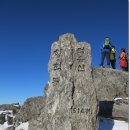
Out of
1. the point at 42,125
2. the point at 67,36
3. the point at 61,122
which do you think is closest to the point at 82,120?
the point at 61,122

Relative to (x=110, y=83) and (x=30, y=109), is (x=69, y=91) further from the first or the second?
(x=110, y=83)

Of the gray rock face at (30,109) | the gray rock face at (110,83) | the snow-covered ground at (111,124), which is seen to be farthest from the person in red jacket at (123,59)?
the snow-covered ground at (111,124)

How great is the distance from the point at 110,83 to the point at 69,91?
6.16 m

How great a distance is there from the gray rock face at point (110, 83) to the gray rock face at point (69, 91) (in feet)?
17.1

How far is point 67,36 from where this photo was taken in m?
16.7

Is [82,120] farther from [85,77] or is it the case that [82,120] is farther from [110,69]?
[110,69]

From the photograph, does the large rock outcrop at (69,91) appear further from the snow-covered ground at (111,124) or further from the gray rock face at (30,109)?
the gray rock face at (30,109)

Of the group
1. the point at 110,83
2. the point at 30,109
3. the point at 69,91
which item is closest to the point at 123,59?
the point at 110,83

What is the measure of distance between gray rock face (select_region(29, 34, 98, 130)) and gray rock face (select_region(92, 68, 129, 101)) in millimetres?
5220

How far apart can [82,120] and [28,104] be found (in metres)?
6.08

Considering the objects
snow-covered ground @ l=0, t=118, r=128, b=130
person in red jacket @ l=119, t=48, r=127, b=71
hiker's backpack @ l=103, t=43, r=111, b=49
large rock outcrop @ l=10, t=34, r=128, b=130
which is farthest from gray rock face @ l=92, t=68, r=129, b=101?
large rock outcrop @ l=10, t=34, r=128, b=130

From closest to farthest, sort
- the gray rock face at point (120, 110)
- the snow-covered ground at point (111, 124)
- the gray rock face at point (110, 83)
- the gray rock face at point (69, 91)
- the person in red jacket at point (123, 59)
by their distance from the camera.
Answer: the gray rock face at point (69, 91), the snow-covered ground at point (111, 124), the gray rock face at point (120, 110), the gray rock face at point (110, 83), the person in red jacket at point (123, 59)

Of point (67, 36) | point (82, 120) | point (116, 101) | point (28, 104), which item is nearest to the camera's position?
point (82, 120)

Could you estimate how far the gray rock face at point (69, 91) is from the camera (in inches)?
607
